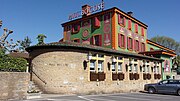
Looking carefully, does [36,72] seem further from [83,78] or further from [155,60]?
[155,60]

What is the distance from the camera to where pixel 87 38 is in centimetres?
2959

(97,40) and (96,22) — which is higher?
(96,22)

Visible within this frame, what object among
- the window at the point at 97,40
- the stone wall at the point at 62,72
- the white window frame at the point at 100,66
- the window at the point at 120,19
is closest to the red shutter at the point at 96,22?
the window at the point at 97,40

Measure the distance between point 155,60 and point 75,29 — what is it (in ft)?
41.9

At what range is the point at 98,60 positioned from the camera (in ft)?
60.0

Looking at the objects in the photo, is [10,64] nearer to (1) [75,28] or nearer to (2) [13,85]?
(2) [13,85]

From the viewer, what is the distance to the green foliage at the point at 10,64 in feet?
39.2

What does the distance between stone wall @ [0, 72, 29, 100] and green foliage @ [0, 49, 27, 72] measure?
264 mm

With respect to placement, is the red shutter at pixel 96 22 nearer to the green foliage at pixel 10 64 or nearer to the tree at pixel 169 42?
the green foliage at pixel 10 64

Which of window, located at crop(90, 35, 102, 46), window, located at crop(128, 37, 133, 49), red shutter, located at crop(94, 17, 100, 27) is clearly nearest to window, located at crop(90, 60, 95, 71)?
window, located at crop(90, 35, 102, 46)

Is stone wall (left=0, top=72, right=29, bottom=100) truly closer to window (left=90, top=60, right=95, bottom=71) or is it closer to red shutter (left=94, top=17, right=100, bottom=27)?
window (left=90, top=60, right=95, bottom=71)

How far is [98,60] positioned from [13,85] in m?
8.13

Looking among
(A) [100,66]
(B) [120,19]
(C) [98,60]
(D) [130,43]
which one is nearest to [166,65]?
(D) [130,43]

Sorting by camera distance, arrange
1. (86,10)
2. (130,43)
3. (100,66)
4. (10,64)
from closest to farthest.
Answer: (10,64) → (100,66) → (130,43) → (86,10)
